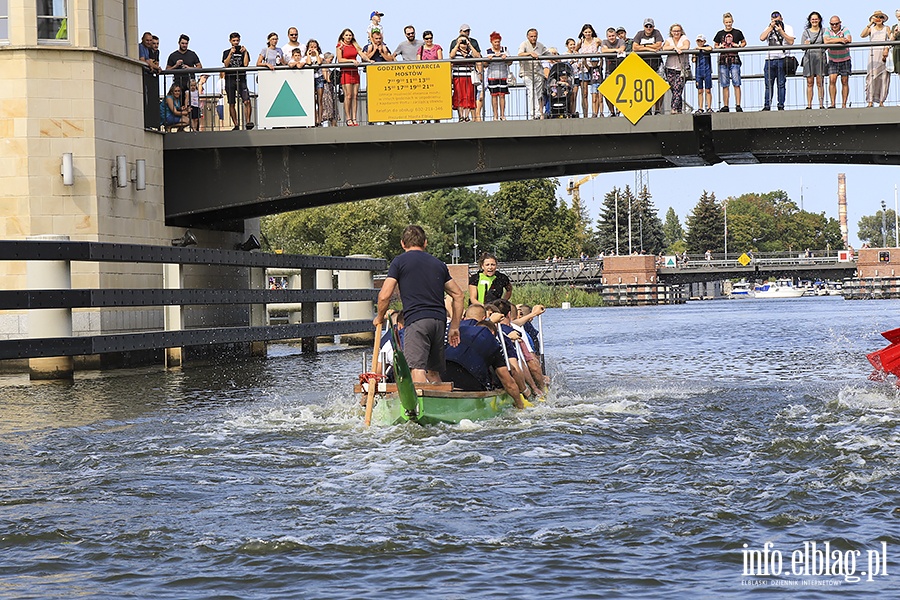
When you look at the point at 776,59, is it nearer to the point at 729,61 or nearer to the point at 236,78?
the point at 729,61

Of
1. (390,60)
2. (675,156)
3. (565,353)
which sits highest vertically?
(390,60)

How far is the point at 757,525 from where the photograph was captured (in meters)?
7.18

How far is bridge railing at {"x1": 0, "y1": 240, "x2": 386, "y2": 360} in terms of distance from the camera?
17734 millimetres

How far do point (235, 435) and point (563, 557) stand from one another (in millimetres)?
5369

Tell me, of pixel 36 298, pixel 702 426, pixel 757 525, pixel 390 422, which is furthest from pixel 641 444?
pixel 36 298

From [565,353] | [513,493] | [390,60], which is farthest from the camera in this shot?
[565,353]

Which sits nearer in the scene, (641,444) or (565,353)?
(641,444)

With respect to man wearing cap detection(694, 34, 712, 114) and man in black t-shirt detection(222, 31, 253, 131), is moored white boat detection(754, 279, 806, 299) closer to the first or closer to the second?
man wearing cap detection(694, 34, 712, 114)

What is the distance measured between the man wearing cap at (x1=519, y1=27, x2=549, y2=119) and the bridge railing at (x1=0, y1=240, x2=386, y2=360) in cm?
538

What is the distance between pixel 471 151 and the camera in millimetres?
24281

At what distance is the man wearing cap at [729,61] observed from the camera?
75.9ft

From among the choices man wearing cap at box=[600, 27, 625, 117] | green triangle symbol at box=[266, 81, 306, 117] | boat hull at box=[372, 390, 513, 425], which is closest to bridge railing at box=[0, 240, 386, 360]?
green triangle symbol at box=[266, 81, 306, 117]

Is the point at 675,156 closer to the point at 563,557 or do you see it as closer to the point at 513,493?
the point at 513,493

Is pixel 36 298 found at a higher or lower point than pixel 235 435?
higher
